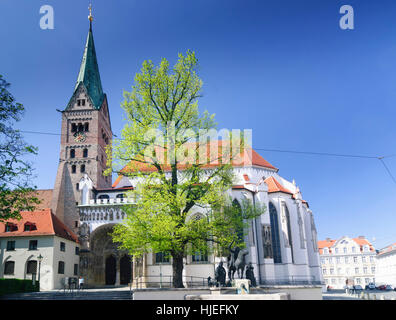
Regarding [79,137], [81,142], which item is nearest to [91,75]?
[79,137]

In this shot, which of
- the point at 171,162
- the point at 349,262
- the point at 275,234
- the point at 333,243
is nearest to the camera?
the point at 171,162

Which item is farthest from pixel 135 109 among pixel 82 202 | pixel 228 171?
pixel 82 202

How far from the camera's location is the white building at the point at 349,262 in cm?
7994

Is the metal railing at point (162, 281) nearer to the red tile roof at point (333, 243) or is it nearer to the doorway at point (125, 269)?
the doorway at point (125, 269)

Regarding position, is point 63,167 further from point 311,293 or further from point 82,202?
point 311,293

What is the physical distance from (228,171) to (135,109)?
21.5 feet

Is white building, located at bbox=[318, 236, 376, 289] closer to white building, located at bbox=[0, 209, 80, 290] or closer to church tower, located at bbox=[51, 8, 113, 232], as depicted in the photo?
church tower, located at bbox=[51, 8, 113, 232]

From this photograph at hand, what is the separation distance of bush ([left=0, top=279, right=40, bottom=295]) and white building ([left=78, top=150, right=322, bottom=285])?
657 cm

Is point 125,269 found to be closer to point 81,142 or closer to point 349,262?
point 81,142

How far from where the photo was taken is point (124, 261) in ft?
122

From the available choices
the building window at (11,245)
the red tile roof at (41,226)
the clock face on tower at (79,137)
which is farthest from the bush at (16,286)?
the clock face on tower at (79,137)

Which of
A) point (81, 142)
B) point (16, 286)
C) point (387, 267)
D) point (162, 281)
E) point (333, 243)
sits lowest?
point (387, 267)

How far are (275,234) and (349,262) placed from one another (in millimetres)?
53412

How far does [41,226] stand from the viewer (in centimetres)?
3312
